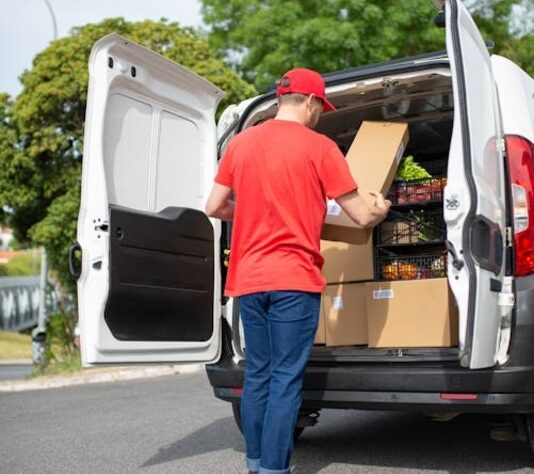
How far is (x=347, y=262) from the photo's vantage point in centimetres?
489

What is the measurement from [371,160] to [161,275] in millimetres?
1248

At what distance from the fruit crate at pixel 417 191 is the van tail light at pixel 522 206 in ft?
2.83

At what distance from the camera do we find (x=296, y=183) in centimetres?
381

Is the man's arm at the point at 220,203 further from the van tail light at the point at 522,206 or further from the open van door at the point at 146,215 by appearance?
the van tail light at the point at 522,206

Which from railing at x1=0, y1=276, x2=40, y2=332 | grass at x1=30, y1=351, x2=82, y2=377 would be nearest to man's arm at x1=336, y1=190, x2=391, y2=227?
grass at x1=30, y1=351, x2=82, y2=377

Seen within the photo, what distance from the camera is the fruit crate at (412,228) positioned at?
4.87 metres

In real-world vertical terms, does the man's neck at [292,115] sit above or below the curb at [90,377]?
above

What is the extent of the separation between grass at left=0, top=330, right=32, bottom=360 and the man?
2505cm

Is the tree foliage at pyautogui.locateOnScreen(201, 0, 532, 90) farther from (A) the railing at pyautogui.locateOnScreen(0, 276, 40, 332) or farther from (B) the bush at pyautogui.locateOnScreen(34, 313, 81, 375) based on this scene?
(A) the railing at pyautogui.locateOnScreen(0, 276, 40, 332)

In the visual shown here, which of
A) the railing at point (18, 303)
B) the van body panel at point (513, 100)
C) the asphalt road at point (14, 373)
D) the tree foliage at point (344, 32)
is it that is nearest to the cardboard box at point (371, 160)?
the van body panel at point (513, 100)

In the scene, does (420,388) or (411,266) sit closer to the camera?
(420,388)

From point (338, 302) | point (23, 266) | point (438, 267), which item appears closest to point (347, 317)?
point (338, 302)

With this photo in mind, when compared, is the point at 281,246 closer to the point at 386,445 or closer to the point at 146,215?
the point at 146,215

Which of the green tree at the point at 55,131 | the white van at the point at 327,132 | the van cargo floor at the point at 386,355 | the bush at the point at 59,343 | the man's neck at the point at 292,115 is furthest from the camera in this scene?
the green tree at the point at 55,131
